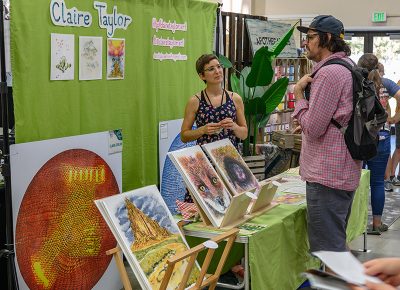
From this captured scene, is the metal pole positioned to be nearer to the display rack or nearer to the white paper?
the white paper

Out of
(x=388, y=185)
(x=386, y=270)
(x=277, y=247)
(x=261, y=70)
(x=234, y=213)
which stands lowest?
(x=388, y=185)

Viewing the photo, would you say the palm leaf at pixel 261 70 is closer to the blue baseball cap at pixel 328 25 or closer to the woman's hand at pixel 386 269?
the blue baseball cap at pixel 328 25

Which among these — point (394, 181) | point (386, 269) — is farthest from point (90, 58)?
point (394, 181)

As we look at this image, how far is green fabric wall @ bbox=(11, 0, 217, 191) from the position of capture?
3709 millimetres

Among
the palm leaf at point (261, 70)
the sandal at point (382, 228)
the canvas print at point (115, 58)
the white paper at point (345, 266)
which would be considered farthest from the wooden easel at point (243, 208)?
the sandal at point (382, 228)

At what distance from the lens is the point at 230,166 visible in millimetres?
3895

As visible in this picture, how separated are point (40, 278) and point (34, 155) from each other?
752 millimetres

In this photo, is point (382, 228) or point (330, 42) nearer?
point (330, 42)

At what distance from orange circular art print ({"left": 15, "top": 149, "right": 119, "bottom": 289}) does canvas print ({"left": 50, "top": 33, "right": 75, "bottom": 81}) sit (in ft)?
1.58

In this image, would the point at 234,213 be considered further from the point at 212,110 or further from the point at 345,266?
the point at 345,266

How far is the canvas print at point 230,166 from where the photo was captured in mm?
3789

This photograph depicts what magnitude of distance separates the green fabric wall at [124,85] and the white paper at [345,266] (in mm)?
2373

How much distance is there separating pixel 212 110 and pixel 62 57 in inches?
41.1

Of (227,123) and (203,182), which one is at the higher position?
(227,123)
